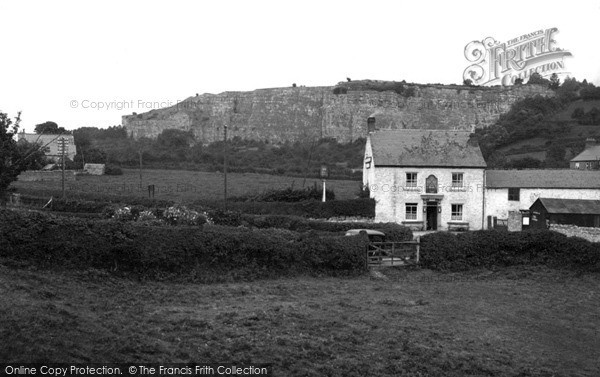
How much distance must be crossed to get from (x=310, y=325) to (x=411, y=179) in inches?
1123

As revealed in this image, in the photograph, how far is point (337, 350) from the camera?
13.3 metres

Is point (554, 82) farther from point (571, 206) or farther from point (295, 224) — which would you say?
point (295, 224)

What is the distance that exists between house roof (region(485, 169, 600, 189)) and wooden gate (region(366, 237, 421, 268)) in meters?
18.0

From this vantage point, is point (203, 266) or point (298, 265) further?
point (298, 265)

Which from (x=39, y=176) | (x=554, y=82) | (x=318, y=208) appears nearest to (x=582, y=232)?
(x=318, y=208)

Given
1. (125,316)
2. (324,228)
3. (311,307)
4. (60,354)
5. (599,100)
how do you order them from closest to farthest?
(60,354) → (125,316) → (311,307) → (324,228) → (599,100)

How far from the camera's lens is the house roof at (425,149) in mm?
42594

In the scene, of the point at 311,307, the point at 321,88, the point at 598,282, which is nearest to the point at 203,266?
the point at 311,307

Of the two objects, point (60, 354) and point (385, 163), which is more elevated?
point (385, 163)

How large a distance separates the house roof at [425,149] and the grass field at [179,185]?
9.06 m

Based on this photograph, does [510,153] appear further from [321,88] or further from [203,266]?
[203,266]

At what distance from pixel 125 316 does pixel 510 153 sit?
82728 mm

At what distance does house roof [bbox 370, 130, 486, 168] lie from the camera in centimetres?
4259

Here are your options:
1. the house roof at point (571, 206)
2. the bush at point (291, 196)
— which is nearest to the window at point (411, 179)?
the bush at point (291, 196)
